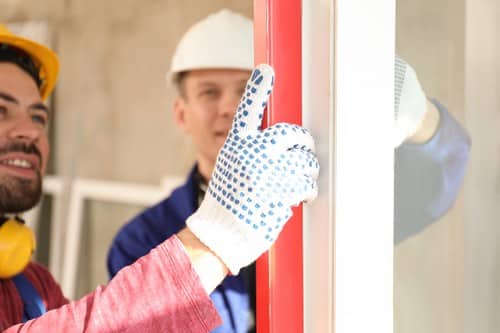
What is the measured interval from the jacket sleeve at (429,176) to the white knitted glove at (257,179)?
7.8 inches

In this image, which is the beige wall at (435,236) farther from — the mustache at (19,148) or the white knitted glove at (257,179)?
the mustache at (19,148)

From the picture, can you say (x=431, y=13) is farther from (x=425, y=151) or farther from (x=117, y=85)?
(x=117, y=85)

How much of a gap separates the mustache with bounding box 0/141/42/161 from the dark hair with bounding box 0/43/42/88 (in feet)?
0.78

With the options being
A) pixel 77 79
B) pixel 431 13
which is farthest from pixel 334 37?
pixel 77 79

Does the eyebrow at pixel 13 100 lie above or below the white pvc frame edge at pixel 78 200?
above

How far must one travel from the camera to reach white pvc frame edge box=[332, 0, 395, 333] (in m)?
0.87

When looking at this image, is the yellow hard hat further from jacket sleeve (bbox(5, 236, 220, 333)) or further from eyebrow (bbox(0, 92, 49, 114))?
jacket sleeve (bbox(5, 236, 220, 333))

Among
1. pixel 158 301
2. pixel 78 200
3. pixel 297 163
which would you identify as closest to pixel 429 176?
pixel 297 163

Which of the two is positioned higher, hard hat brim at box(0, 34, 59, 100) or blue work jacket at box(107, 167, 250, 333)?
hard hat brim at box(0, 34, 59, 100)


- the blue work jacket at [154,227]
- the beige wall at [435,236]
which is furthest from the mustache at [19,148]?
the beige wall at [435,236]

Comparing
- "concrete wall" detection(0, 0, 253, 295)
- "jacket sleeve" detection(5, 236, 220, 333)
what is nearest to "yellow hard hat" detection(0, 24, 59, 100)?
"concrete wall" detection(0, 0, 253, 295)

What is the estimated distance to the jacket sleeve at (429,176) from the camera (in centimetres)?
99

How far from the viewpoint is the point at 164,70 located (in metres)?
2.78

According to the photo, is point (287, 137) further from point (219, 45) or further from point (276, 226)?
point (219, 45)
